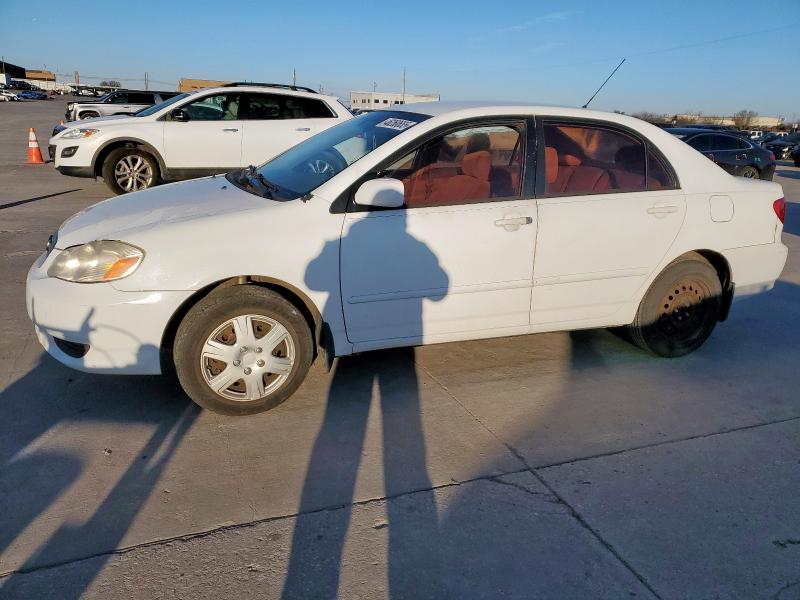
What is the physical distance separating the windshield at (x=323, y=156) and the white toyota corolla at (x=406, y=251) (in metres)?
0.02

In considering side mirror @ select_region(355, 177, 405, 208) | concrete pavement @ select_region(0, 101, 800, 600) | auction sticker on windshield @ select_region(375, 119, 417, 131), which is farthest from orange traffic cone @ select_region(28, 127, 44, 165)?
side mirror @ select_region(355, 177, 405, 208)

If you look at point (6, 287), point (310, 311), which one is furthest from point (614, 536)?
point (6, 287)

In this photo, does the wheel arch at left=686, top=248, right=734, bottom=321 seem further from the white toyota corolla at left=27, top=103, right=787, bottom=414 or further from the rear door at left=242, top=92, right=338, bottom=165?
the rear door at left=242, top=92, right=338, bottom=165

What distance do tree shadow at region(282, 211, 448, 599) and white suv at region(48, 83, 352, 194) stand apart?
657 centimetres

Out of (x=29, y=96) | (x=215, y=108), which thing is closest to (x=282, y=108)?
(x=215, y=108)

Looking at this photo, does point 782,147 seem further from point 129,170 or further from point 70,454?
point 70,454

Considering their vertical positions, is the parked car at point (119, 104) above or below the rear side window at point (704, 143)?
above

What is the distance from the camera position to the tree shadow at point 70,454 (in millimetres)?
2453

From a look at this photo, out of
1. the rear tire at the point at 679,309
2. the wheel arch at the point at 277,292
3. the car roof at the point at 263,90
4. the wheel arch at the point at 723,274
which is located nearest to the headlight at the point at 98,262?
the wheel arch at the point at 277,292

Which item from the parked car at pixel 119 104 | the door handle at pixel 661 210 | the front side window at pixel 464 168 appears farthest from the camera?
the parked car at pixel 119 104

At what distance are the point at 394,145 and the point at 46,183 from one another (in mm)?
10571

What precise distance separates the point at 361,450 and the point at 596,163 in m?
2.38

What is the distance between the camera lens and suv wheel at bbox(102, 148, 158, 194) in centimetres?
962

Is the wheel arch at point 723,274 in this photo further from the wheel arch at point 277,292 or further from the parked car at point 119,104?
the parked car at point 119,104
